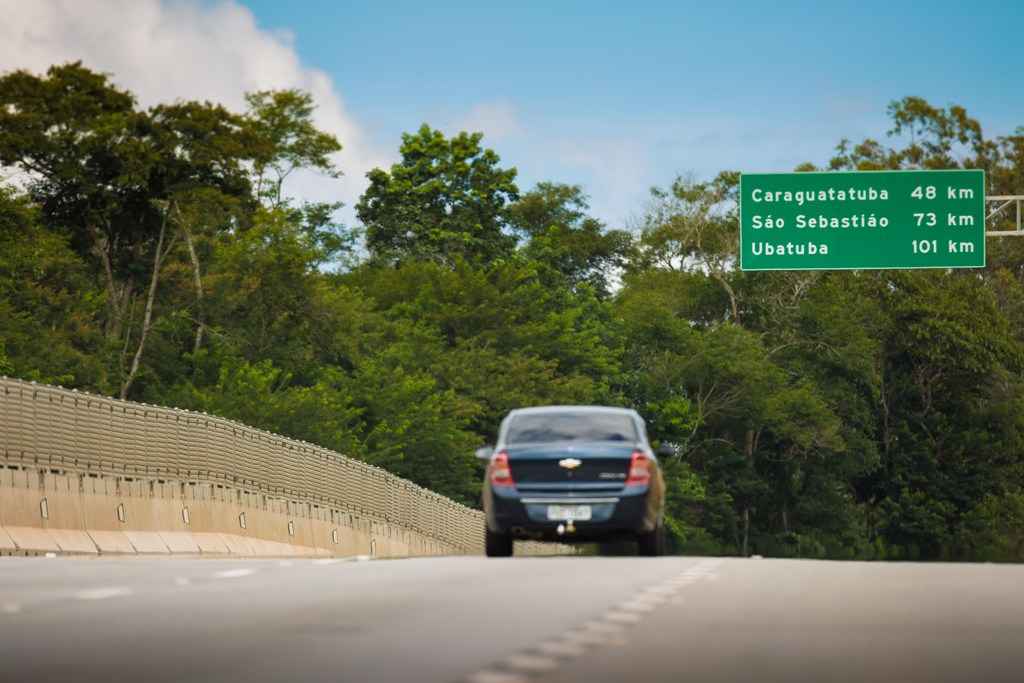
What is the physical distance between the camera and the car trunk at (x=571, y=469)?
23734 mm

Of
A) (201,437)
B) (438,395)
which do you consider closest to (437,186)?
(438,395)

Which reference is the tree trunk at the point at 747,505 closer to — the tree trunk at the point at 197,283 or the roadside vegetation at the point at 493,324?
the roadside vegetation at the point at 493,324

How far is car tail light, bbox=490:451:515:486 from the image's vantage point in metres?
23.8

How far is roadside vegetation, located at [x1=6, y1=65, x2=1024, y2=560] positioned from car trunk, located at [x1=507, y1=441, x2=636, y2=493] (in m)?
40.4

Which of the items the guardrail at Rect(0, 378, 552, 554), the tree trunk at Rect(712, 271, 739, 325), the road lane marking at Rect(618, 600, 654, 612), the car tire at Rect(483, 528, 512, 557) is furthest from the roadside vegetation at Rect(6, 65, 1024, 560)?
the road lane marking at Rect(618, 600, 654, 612)

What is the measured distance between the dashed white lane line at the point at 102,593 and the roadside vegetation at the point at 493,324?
48321mm

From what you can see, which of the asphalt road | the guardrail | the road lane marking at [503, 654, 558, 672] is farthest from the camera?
the guardrail

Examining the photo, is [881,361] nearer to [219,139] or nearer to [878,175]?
[219,139]

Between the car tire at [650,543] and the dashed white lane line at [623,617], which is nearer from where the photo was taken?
the dashed white lane line at [623,617]

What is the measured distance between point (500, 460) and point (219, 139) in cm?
4650

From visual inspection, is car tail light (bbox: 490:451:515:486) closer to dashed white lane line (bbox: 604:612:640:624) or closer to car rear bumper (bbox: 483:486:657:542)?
car rear bumper (bbox: 483:486:657:542)

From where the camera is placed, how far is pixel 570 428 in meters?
24.3

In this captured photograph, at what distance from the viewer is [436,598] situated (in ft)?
48.0

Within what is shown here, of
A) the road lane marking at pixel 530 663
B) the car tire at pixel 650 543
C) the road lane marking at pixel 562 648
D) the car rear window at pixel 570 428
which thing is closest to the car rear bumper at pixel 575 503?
the car tire at pixel 650 543
